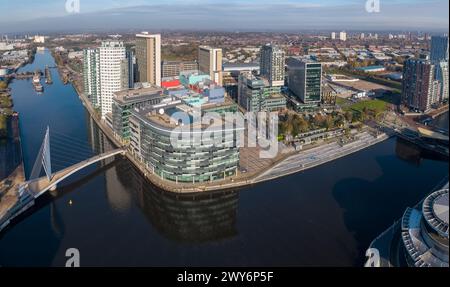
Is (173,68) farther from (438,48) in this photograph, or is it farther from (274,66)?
(438,48)

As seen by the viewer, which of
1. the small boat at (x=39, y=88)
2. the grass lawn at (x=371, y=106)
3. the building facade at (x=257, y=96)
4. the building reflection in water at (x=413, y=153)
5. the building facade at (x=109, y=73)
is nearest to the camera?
the building reflection in water at (x=413, y=153)

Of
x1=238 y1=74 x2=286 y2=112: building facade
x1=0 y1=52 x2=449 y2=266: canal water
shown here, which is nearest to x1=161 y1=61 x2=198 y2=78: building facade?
x1=238 y1=74 x2=286 y2=112: building facade

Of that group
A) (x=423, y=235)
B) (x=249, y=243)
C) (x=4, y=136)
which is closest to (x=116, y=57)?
(x=4, y=136)

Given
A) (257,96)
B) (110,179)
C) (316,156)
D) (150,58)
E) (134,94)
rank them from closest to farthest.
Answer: (110,179), (316,156), (134,94), (257,96), (150,58)

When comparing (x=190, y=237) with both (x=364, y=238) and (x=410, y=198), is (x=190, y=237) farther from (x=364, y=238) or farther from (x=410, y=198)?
(x=410, y=198)

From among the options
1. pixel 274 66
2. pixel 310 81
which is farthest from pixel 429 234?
pixel 274 66

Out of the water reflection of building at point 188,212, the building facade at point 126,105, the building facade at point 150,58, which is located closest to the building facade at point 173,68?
the building facade at point 150,58

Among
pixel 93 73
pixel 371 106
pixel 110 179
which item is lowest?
pixel 110 179

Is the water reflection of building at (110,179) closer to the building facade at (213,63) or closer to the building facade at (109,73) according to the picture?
the building facade at (109,73)
